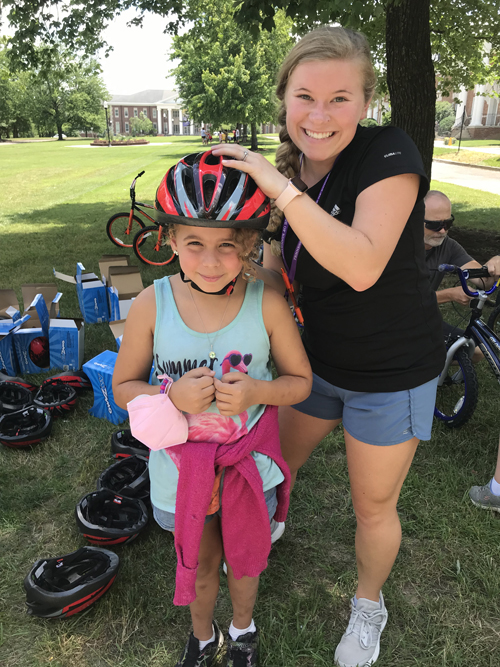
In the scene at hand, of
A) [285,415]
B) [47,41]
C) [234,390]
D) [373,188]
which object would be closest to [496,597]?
[285,415]

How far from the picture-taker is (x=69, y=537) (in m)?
2.91

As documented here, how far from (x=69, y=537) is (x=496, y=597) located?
2.33 m

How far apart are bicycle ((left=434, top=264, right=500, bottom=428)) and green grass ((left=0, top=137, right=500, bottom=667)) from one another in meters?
0.20

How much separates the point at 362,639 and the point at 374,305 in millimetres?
1503

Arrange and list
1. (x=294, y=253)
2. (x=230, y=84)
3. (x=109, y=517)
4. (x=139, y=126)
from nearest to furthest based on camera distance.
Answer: (x=294, y=253) → (x=109, y=517) → (x=230, y=84) → (x=139, y=126)

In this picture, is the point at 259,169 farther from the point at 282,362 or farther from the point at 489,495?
the point at 489,495

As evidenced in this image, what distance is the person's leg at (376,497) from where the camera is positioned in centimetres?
187

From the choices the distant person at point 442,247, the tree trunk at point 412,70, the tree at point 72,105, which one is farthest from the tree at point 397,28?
the tree at point 72,105

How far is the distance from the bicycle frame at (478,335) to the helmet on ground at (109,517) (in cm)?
248

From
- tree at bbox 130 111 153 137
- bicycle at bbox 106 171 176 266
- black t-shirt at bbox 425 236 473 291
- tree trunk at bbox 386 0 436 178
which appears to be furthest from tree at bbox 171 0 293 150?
tree at bbox 130 111 153 137

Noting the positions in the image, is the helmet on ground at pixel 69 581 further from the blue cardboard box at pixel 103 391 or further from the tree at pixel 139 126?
the tree at pixel 139 126

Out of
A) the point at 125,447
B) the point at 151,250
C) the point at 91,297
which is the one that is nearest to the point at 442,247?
the point at 125,447

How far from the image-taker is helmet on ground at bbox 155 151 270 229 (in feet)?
5.04

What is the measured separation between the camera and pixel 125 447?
11.2 feet
